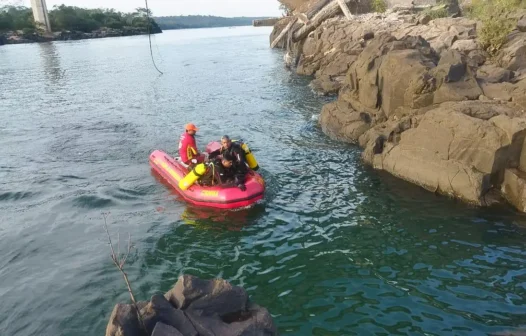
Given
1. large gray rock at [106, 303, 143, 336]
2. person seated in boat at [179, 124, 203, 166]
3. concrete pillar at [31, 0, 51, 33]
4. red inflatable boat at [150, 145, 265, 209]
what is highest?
concrete pillar at [31, 0, 51, 33]

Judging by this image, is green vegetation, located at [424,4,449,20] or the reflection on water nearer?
green vegetation, located at [424,4,449,20]

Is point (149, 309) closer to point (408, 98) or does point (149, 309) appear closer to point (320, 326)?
point (320, 326)

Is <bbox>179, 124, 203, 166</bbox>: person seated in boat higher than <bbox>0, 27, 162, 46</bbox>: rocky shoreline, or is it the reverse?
<bbox>0, 27, 162, 46</bbox>: rocky shoreline

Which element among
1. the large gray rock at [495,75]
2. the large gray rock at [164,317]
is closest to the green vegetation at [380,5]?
the large gray rock at [495,75]

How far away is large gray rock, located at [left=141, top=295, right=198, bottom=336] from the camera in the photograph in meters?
5.16

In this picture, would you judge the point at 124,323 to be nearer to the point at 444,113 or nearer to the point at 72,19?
the point at 444,113

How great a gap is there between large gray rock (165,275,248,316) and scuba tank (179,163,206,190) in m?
6.48

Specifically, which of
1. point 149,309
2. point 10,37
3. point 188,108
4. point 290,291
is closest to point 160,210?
point 290,291

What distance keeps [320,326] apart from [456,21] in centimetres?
2175

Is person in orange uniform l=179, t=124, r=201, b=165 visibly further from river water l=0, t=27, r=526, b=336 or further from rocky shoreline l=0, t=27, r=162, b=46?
rocky shoreline l=0, t=27, r=162, b=46

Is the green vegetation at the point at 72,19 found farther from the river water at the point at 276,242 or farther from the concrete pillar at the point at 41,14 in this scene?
the river water at the point at 276,242

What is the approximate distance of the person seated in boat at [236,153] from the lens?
40.3 feet

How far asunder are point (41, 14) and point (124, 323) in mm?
108539

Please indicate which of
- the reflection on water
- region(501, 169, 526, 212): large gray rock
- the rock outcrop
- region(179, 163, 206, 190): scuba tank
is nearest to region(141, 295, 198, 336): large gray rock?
the rock outcrop
